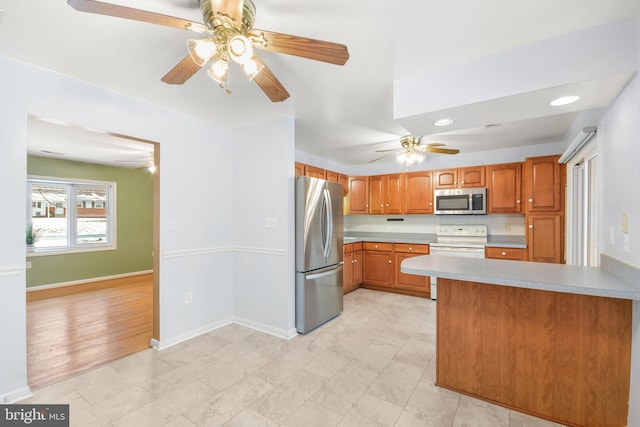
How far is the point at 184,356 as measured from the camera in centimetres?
266

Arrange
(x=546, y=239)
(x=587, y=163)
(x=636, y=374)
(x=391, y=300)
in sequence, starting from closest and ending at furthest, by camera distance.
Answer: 1. (x=636, y=374)
2. (x=587, y=163)
3. (x=546, y=239)
4. (x=391, y=300)

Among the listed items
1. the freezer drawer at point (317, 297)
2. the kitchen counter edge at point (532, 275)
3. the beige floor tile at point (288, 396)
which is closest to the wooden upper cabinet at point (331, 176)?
the freezer drawer at point (317, 297)

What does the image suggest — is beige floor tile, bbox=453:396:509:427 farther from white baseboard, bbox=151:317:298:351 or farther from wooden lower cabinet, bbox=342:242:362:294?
wooden lower cabinet, bbox=342:242:362:294

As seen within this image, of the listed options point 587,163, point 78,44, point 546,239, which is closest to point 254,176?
point 78,44

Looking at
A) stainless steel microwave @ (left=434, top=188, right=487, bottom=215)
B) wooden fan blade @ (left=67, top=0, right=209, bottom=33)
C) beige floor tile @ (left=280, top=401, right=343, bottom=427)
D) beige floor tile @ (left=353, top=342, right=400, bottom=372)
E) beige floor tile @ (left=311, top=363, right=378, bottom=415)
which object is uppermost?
wooden fan blade @ (left=67, top=0, right=209, bottom=33)

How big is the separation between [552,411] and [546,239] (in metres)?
2.52

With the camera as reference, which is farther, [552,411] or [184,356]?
[184,356]

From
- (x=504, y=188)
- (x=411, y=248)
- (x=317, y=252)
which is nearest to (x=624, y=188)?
(x=317, y=252)

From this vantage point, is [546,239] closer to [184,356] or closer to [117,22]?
[184,356]

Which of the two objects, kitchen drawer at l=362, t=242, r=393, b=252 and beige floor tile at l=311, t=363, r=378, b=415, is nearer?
beige floor tile at l=311, t=363, r=378, b=415

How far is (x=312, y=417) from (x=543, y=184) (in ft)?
12.8

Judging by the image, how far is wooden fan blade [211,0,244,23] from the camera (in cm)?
119

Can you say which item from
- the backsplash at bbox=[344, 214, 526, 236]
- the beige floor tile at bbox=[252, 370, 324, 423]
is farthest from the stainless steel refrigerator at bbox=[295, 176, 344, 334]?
the backsplash at bbox=[344, 214, 526, 236]

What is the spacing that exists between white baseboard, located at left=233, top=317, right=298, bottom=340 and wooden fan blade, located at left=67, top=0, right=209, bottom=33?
2.77m
